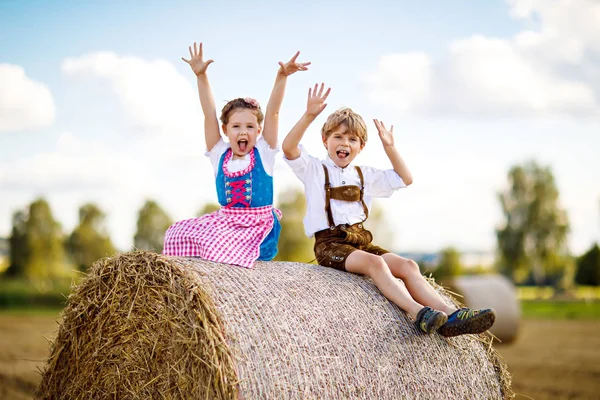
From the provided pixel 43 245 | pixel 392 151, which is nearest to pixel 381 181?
pixel 392 151

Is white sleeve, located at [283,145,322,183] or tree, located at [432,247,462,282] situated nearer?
white sleeve, located at [283,145,322,183]

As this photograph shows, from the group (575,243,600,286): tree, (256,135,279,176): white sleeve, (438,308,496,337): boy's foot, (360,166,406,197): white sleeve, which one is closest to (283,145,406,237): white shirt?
(360,166,406,197): white sleeve

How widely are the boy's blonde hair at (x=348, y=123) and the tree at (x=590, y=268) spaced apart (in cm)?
3649

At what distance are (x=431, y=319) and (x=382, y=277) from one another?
50cm

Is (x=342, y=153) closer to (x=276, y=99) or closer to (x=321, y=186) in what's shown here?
(x=321, y=186)

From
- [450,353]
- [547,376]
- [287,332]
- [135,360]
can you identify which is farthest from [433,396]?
[547,376]

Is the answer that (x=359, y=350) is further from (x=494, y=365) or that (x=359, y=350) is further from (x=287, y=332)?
(x=494, y=365)

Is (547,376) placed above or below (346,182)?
below

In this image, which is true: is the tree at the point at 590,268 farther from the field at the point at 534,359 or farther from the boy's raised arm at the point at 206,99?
the boy's raised arm at the point at 206,99

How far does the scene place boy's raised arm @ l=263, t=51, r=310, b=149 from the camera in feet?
16.4

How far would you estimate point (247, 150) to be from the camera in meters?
5.10

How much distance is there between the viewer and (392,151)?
538 centimetres

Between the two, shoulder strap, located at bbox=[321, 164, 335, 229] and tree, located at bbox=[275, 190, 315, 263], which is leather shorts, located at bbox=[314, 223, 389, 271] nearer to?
shoulder strap, located at bbox=[321, 164, 335, 229]

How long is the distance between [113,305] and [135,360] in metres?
0.43
